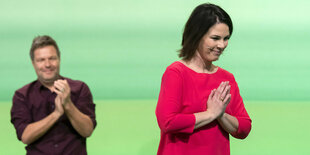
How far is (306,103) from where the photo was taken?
16.1 feet

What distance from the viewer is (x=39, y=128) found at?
1682 millimetres

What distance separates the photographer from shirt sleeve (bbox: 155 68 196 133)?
187 centimetres

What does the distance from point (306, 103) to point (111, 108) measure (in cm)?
211

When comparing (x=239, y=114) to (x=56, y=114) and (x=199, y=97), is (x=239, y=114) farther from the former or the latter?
(x=56, y=114)

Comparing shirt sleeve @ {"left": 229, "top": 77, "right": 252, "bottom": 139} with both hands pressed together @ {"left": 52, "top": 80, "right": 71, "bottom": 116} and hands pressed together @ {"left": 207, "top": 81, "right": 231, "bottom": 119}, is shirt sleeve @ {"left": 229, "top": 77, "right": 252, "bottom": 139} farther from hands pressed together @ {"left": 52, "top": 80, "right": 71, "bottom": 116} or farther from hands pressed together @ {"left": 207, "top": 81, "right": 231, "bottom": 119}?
hands pressed together @ {"left": 52, "top": 80, "right": 71, "bottom": 116}

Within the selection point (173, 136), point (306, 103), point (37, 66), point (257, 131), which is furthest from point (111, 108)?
point (37, 66)

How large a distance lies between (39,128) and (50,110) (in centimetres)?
10

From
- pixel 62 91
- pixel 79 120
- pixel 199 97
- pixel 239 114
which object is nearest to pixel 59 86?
pixel 62 91

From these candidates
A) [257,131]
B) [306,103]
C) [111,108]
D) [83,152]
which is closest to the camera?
[83,152]

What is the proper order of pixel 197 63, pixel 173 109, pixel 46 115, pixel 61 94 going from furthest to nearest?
pixel 197 63 → pixel 173 109 → pixel 46 115 → pixel 61 94

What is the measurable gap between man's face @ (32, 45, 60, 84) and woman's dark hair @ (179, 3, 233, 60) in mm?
610

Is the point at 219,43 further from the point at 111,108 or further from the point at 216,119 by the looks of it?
the point at 111,108

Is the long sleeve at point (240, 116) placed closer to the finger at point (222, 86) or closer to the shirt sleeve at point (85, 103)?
the finger at point (222, 86)

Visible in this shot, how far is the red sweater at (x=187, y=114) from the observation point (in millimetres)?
1885
